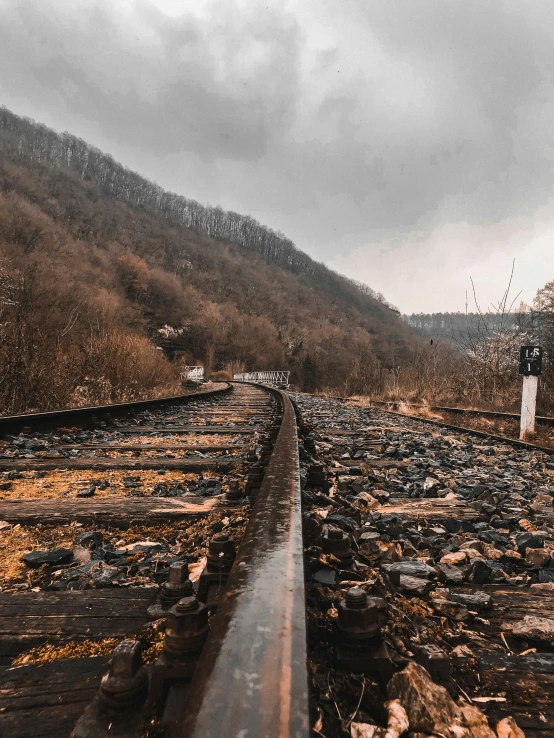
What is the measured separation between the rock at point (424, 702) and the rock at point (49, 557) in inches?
45.1

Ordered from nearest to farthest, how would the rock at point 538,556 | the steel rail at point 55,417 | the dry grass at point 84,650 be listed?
the dry grass at point 84,650 → the rock at point 538,556 → the steel rail at point 55,417

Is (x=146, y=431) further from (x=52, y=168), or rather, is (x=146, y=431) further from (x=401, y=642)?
(x=52, y=168)

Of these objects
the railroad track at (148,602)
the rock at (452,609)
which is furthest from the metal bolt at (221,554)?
the rock at (452,609)

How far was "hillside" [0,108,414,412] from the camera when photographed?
7.13 meters

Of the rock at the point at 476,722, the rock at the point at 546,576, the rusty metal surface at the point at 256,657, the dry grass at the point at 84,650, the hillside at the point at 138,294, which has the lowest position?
the rock at the point at 546,576

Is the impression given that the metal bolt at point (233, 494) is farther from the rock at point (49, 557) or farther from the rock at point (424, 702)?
the rock at point (424, 702)

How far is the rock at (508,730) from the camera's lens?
2.24 ft

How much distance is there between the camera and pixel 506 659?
90 cm

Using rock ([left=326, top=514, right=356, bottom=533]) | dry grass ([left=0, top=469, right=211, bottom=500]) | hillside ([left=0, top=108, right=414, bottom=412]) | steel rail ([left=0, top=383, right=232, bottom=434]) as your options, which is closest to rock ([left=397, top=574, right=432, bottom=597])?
rock ([left=326, top=514, right=356, bottom=533])

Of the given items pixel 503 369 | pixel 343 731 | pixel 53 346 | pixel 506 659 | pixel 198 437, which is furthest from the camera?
pixel 503 369

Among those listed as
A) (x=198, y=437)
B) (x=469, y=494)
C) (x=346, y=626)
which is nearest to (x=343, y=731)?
(x=346, y=626)

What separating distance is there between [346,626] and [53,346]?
689 cm

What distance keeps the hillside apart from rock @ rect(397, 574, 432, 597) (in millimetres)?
5959

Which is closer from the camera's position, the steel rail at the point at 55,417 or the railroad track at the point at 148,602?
the railroad track at the point at 148,602
